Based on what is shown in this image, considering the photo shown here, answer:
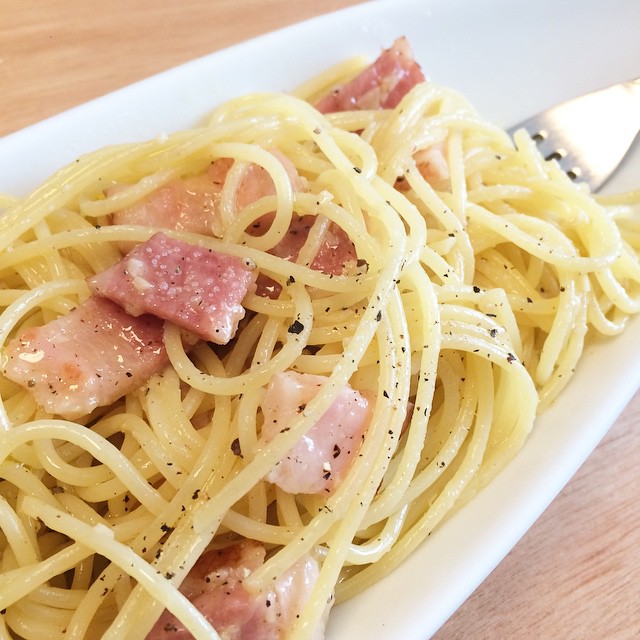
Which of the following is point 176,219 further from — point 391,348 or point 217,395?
point 391,348

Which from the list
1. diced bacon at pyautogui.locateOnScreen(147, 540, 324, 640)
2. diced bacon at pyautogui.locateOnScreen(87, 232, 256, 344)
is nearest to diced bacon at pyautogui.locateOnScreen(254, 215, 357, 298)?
diced bacon at pyautogui.locateOnScreen(87, 232, 256, 344)

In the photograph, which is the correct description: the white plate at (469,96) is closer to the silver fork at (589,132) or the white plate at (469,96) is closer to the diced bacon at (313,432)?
the silver fork at (589,132)

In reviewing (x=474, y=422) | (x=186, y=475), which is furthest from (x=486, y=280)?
(x=186, y=475)

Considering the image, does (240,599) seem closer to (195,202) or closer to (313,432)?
(313,432)

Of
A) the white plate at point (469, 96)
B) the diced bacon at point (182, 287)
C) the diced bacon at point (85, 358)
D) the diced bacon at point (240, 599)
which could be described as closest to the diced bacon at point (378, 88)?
the white plate at point (469, 96)

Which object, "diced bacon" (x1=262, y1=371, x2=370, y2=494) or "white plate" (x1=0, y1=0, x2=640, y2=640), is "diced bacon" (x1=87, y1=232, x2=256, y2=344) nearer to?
"diced bacon" (x1=262, y1=371, x2=370, y2=494)
